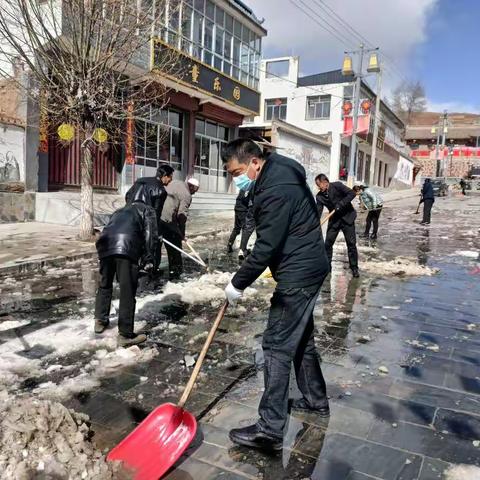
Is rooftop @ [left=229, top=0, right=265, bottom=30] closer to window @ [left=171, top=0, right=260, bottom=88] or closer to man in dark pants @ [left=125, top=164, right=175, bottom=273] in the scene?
window @ [left=171, top=0, right=260, bottom=88]

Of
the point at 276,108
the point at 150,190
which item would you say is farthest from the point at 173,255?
the point at 276,108

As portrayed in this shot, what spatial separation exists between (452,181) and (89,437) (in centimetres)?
5499

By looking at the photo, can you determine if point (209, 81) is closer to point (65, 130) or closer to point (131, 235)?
point (65, 130)

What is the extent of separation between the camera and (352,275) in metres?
8.18

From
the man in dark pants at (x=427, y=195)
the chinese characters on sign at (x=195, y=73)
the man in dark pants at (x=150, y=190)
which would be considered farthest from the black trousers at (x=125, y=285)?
the man in dark pants at (x=427, y=195)

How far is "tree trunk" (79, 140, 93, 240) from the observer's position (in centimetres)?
1033

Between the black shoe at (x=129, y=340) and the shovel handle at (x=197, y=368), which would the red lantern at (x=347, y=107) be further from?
the shovel handle at (x=197, y=368)

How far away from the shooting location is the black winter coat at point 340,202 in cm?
775

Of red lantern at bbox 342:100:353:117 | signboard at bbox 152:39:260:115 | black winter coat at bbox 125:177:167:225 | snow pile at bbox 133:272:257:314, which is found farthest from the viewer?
red lantern at bbox 342:100:353:117

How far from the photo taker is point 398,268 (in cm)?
891

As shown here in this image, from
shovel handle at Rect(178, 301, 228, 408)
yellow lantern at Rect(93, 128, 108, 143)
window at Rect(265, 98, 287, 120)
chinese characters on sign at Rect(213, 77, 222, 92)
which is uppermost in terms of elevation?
window at Rect(265, 98, 287, 120)

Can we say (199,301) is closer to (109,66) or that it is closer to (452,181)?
(109,66)

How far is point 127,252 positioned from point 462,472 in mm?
3034

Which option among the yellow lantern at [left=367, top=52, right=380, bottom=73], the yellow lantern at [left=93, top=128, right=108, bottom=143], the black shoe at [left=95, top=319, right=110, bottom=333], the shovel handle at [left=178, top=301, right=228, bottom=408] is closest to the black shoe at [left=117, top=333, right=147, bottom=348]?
the black shoe at [left=95, top=319, right=110, bottom=333]
